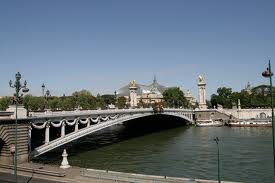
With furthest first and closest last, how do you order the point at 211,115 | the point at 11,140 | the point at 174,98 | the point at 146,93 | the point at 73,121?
the point at 146,93 < the point at 174,98 < the point at 211,115 < the point at 73,121 < the point at 11,140

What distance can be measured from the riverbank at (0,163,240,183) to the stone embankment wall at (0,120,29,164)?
2078 mm

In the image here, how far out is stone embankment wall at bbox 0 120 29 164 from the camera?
81.9ft

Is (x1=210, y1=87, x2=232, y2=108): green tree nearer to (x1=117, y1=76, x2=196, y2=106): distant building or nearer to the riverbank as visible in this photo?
(x1=117, y1=76, x2=196, y2=106): distant building

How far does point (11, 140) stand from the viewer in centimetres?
2541

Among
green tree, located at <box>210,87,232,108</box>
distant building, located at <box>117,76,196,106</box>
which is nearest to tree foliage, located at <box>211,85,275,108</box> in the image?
green tree, located at <box>210,87,232,108</box>

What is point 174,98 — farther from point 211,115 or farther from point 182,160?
point 182,160

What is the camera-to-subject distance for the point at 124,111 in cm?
4744

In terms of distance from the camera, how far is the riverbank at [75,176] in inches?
762

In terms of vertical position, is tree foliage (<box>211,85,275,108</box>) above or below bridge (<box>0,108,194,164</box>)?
above

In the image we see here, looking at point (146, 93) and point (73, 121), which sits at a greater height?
point (146, 93)

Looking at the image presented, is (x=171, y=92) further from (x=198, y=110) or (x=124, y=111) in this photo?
(x=124, y=111)

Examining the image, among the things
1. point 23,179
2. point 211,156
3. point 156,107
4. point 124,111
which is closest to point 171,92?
point 156,107

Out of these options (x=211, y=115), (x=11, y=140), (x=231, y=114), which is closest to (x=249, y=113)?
(x=231, y=114)

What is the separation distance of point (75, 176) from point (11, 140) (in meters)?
7.13
